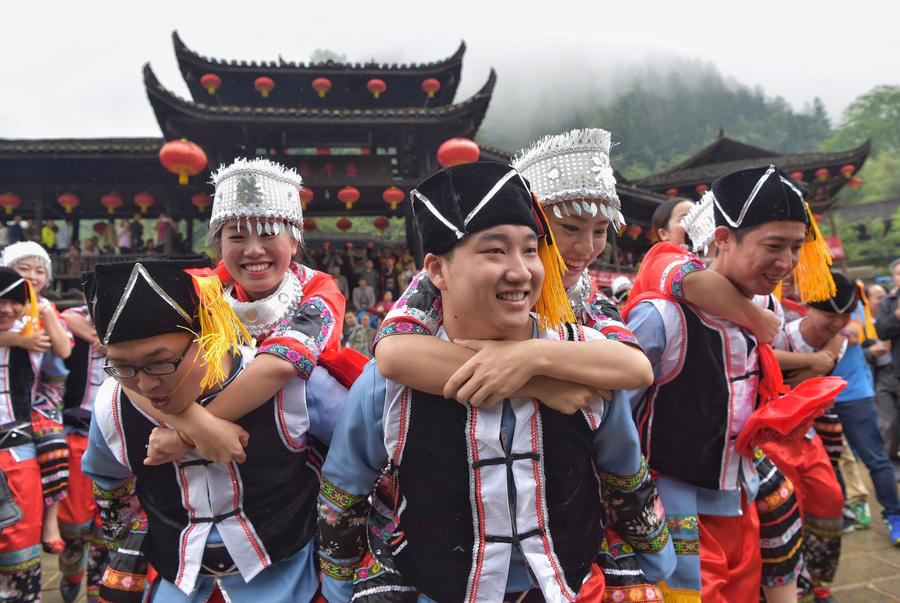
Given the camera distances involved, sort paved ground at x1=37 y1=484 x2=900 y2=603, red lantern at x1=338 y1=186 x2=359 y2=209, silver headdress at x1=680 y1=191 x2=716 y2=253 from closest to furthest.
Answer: silver headdress at x1=680 y1=191 x2=716 y2=253, paved ground at x1=37 y1=484 x2=900 y2=603, red lantern at x1=338 y1=186 x2=359 y2=209

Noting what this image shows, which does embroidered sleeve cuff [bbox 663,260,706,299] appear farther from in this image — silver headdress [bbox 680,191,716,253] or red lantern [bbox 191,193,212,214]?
red lantern [bbox 191,193,212,214]

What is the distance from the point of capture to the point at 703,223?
2518mm

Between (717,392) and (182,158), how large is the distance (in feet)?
36.1

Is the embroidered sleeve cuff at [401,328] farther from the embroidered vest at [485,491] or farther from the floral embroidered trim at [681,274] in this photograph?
the floral embroidered trim at [681,274]

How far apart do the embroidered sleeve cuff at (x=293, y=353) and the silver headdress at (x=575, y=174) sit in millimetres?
933

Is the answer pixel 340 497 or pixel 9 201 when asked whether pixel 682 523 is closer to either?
pixel 340 497

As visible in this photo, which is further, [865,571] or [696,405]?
[865,571]

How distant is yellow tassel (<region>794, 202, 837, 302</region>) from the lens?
220 centimetres

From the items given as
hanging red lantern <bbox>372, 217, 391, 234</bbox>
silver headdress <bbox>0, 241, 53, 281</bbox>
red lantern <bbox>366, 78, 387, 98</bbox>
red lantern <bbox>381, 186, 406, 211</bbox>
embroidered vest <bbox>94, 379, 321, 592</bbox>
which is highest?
red lantern <bbox>366, 78, 387, 98</bbox>

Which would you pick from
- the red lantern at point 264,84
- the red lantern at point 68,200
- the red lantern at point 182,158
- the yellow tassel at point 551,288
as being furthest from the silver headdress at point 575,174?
the red lantern at point 264,84

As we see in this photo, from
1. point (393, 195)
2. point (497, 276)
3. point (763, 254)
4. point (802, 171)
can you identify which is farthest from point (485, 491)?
point (802, 171)

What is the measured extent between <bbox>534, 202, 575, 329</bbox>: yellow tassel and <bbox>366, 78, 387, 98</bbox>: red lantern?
14.6 meters

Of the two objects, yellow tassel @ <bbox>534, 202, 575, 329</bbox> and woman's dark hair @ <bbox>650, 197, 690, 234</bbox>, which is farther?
woman's dark hair @ <bbox>650, 197, 690, 234</bbox>

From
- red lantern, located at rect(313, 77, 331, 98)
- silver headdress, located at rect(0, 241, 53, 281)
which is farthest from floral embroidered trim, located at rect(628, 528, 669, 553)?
red lantern, located at rect(313, 77, 331, 98)
